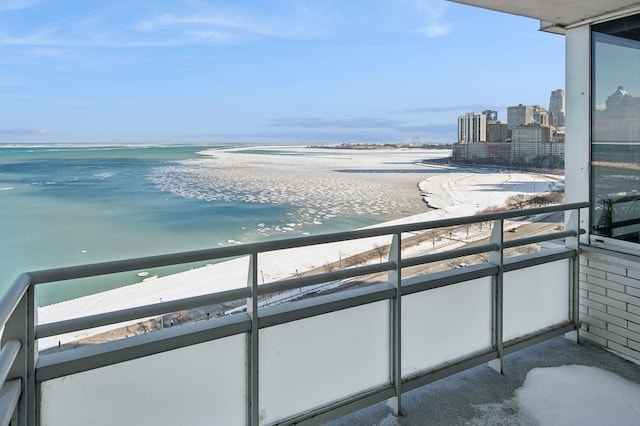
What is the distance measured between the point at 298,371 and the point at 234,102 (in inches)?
1537

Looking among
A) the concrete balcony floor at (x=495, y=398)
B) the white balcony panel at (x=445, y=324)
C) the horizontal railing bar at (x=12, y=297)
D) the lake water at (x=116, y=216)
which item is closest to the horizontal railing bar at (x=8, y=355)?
the horizontal railing bar at (x=12, y=297)

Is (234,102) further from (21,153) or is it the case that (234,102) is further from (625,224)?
(625,224)

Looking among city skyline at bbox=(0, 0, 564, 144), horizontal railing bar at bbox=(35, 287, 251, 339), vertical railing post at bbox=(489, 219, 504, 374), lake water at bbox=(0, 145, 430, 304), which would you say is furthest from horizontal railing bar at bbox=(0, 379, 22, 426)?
city skyline at bbox=(0, 0, 564, 144)

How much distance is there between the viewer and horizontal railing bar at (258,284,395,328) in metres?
1.45

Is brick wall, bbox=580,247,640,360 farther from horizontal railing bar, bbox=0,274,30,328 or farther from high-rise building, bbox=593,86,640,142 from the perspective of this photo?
horizontal railing bar, bbox=0,274,30,328

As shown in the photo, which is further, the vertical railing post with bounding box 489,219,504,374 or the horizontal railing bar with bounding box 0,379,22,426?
the vertical railing post with bounding box 489,219,504,374

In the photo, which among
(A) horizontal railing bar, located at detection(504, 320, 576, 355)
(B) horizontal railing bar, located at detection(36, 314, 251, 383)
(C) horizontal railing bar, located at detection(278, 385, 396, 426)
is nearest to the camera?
(B) horizontal railing bar, located at detection(36, 314, 251, 383)

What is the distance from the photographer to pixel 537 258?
2.22 meters

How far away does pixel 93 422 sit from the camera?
120 centimetres

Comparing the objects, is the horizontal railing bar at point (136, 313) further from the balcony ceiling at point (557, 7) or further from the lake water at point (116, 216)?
the lake water at point (116, 216)

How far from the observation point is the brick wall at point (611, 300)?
7.41ft

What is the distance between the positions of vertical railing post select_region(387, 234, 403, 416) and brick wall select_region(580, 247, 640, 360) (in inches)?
55.9

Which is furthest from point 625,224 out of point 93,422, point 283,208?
point 283,208

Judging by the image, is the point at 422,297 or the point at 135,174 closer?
the point at 422,297
